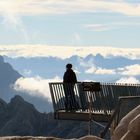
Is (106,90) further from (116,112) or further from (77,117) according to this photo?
(116,112)

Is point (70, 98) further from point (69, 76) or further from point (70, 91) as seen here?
point (69, 76)

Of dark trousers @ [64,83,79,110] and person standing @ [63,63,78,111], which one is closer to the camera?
person standing @ [63,63,78,111]

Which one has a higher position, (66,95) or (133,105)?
(66,95)

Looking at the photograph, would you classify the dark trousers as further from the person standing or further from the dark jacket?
the dark jacket

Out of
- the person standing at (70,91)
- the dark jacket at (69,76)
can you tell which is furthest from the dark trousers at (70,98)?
the dark jacket at (69,76)

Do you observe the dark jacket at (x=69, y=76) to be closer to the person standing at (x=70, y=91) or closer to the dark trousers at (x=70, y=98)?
the person standing at (x=70, y=91)

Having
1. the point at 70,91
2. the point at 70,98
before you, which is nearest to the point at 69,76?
the point at 70,91

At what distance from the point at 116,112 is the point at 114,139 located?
5.26 meters

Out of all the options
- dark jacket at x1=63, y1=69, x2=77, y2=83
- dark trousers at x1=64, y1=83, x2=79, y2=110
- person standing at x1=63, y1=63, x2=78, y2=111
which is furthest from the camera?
dark trousers at x1=64, y1=83, x2=79, y2=110

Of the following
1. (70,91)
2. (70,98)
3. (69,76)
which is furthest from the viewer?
(70,98)

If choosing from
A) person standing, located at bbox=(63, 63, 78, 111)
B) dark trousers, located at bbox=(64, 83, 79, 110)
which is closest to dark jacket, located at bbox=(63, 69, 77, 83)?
person standing, located at bbox=(63, 63, 78, 111)

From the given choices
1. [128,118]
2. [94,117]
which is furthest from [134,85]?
[128,118]

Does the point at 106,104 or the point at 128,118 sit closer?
the point at 128,118

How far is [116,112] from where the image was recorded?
2088 centimetres
